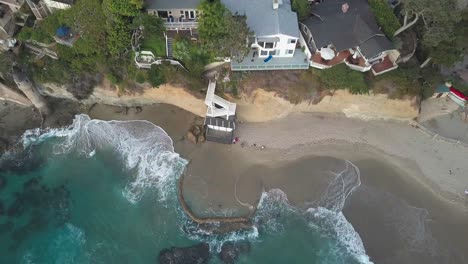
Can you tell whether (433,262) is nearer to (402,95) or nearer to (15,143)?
(402,95)

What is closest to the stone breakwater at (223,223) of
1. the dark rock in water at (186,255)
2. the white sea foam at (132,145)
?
the dark rock in water at (186,255)

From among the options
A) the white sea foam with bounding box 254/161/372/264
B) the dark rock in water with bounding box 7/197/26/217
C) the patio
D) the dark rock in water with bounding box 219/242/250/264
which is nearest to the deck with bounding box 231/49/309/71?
the patio

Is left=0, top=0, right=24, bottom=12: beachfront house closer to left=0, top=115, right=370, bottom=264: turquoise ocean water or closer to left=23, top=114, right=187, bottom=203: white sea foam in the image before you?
left=23, top=114, right=187, bottom=203: white sea foam

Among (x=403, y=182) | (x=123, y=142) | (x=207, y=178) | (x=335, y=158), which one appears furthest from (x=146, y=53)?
(x=403, y=182)

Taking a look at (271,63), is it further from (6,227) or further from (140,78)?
(6,227)

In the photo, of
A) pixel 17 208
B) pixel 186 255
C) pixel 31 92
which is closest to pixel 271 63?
pixel 186 255

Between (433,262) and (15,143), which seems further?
(15,143)
